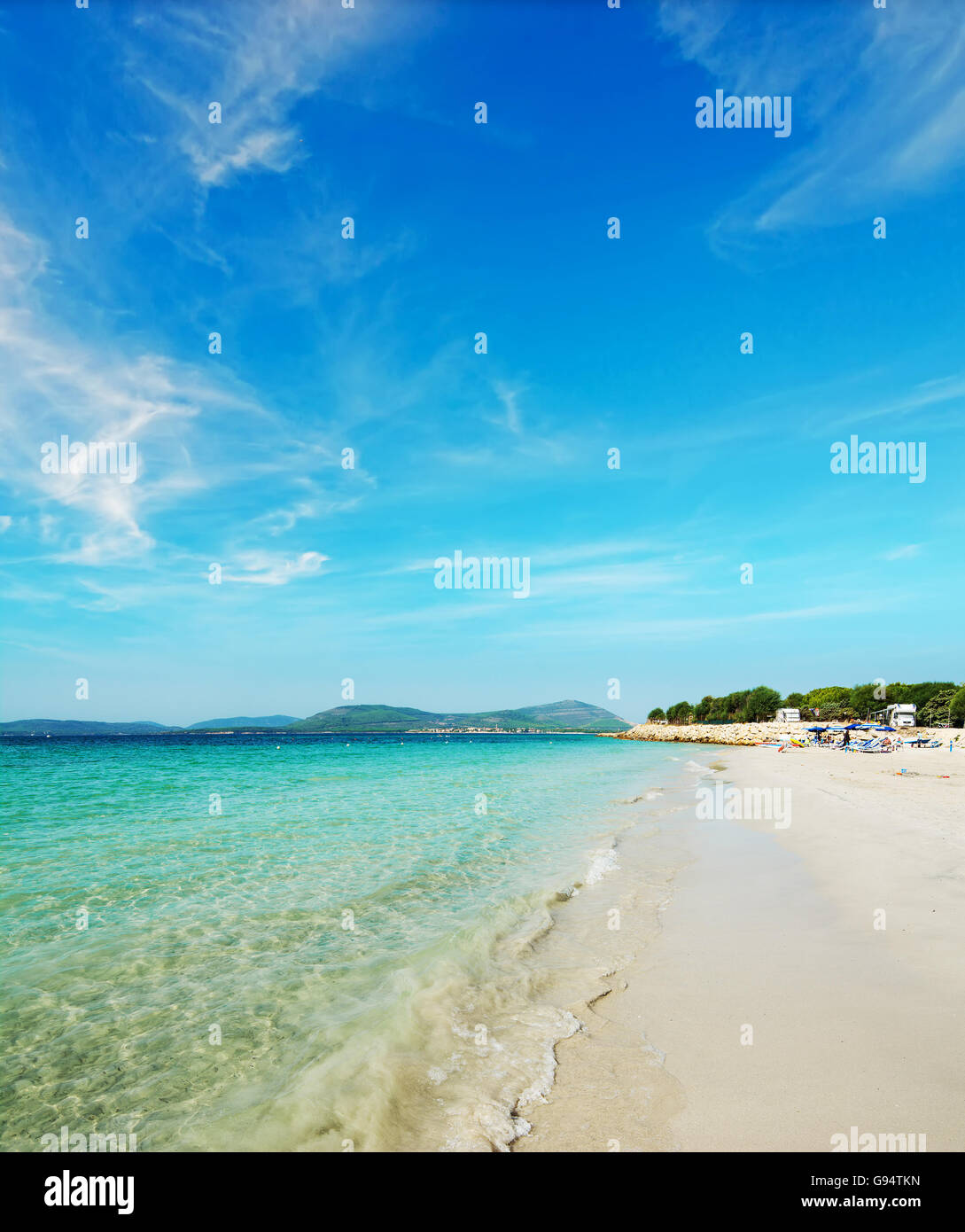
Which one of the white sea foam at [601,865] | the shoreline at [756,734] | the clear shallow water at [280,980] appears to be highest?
the clear shallow water at [280,980]

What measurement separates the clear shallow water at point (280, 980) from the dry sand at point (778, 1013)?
28.1 inches

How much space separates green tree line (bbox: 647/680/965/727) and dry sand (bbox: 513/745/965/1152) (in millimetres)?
115288

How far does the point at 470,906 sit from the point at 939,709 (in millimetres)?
134838

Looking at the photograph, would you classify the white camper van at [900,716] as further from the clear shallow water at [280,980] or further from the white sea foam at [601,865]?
the clear shallow water at [280,980]

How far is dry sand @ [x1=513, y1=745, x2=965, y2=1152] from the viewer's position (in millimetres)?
4793

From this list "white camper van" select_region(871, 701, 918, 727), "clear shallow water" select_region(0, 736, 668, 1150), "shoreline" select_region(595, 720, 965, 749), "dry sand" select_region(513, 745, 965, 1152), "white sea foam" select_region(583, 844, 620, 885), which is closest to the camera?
"dry sand" select_region(513, 745, 965, 1152)

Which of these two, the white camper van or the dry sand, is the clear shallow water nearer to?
the dry sand

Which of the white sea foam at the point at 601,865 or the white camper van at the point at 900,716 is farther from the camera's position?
the white camper van at the point at 900,716

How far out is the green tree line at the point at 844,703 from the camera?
113188mm

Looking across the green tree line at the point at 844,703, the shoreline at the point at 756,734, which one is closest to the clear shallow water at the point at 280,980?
the shoreline at the point at 756,734

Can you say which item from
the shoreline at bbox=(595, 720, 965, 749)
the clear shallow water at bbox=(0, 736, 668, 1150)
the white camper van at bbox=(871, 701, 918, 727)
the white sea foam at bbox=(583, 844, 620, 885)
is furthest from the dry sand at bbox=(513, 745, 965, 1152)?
the white camper van at bbox=(871, 701, 918, 727)

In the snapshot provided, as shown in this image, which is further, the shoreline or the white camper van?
the white camper van

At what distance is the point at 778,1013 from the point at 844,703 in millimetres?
151543
